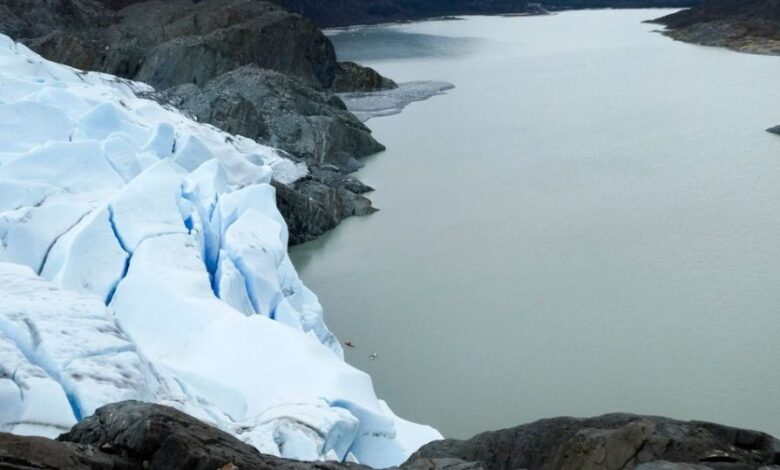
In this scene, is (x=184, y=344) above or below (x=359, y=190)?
above

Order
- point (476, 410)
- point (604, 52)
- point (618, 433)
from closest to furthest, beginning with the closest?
point (618, 433) < point (476, 410) < point (604, 52)

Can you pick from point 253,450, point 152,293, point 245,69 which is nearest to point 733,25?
point 245,69

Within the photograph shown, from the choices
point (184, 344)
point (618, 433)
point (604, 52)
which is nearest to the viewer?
point (618, 433)

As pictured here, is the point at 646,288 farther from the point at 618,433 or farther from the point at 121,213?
→ the point at 618,433

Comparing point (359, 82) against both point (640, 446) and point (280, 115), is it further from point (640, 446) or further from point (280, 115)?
point (640, 446)

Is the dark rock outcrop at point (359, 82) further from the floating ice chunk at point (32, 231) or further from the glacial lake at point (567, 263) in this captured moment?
the floating ice chunk at point (32, 231)

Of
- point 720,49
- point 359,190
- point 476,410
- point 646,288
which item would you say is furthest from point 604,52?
point 476,410
